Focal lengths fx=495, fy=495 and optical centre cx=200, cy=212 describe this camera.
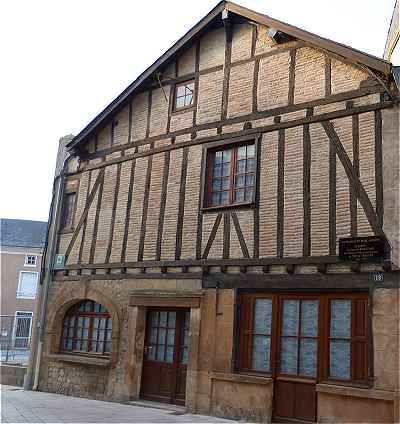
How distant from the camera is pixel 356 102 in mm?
8062

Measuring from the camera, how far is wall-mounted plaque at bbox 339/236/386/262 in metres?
7.19

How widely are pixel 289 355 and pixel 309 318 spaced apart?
0.67 meters

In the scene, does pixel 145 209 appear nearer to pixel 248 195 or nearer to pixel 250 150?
pixel 248 195

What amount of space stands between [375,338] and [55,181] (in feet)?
28.6

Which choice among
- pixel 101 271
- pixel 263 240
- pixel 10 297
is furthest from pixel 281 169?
pixel 10 297

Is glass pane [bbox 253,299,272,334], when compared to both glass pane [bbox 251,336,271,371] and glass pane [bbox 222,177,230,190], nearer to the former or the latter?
glass pane [bbox 251,336,271,371]

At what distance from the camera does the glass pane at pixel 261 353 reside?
8.09 metres

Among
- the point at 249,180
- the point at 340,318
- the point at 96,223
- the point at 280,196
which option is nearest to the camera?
the point at 340,318

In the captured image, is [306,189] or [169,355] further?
[169,355]

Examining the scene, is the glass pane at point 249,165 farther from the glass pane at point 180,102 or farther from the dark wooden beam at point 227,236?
the glass pane at point 180,102

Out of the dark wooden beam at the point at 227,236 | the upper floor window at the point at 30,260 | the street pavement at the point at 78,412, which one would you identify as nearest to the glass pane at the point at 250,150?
the dark wooden beam at the point at 227,236

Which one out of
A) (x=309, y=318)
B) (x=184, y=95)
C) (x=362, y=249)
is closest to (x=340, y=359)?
(x=309, y=318)

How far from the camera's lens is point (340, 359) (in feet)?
24.2

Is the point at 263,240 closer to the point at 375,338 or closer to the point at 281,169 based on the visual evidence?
the point at 281,169
